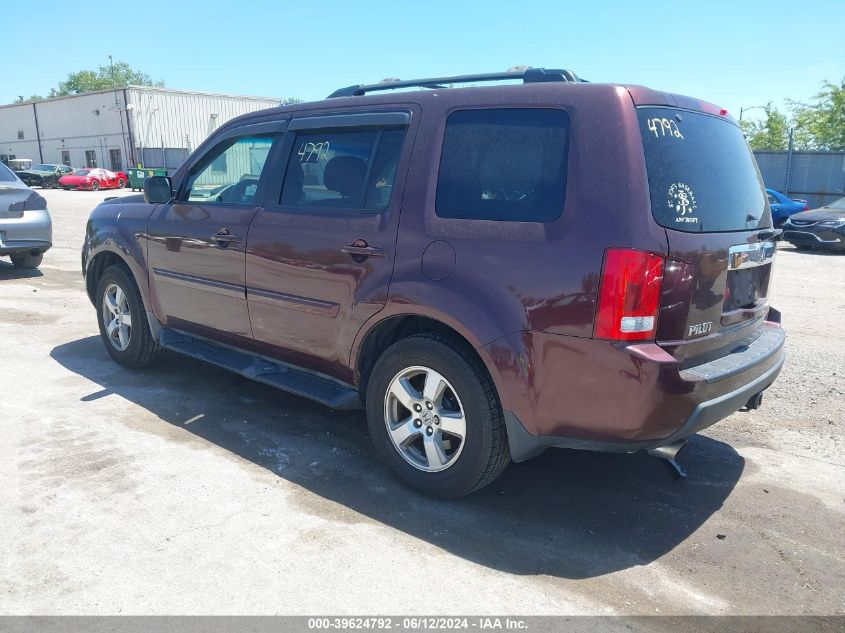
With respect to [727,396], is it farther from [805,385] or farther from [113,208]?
[113,208]

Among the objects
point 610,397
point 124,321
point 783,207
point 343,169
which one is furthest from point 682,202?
point 783,207

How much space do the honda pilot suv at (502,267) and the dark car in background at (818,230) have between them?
504 inches

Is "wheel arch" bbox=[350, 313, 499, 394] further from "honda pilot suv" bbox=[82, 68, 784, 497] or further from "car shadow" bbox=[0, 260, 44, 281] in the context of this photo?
"car shadow" bbox=[0, 260, 44, 281]

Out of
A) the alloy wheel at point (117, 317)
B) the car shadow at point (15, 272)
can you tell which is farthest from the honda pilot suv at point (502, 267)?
the car shadow at point (15, 272)

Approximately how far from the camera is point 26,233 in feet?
31.5

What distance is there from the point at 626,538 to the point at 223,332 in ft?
9.74

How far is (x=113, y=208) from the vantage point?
5543mm

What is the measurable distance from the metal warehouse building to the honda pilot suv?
37.5 metres

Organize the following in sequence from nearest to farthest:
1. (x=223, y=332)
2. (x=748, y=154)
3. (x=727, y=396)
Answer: (x=727, y=396) → (x=748, y=154) → (x=223, y=332)

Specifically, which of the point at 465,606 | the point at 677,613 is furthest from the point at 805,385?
the point at 465,606

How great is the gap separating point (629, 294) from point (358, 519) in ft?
5.64

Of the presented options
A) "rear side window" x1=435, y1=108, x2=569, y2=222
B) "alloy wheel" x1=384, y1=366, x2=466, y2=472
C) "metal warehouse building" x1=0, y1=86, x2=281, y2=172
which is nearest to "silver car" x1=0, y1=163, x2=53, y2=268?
"alloy wheel" x1=384, y1=366, x2=466, y2=472

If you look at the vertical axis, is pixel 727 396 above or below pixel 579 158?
below

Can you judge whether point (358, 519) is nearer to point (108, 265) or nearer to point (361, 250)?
point (361, 250)
